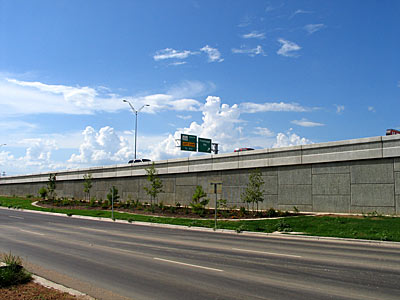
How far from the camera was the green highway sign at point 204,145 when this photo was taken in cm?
4953

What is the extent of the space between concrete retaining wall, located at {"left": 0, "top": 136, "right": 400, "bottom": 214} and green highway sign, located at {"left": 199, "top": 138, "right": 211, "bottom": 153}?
8330mm

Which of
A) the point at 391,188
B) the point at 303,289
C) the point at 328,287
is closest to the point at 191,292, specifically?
the point at 303,289

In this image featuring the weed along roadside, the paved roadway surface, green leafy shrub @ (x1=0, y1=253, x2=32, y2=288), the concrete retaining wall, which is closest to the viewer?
the weed along roadside

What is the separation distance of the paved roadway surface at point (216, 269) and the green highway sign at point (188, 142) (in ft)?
105

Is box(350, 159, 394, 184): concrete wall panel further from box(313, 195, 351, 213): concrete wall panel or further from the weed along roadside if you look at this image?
the weed along roadside

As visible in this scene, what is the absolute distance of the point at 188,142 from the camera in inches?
1919

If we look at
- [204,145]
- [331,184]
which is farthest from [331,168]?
[204,145]

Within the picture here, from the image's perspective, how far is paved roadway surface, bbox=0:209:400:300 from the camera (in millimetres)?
8023

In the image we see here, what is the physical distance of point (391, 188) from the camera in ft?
79.5

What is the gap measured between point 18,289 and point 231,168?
28.1 metres

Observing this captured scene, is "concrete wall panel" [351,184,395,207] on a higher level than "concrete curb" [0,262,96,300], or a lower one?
higher

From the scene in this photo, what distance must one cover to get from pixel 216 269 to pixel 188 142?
38.6 meters

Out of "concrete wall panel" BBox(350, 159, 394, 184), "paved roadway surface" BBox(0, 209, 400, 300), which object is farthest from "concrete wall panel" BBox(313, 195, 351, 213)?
"paved roadway surface" BBox(0, 209, 400, 300)

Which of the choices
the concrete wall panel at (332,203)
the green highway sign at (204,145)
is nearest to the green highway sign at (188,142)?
the green highway sign at (204,145)
